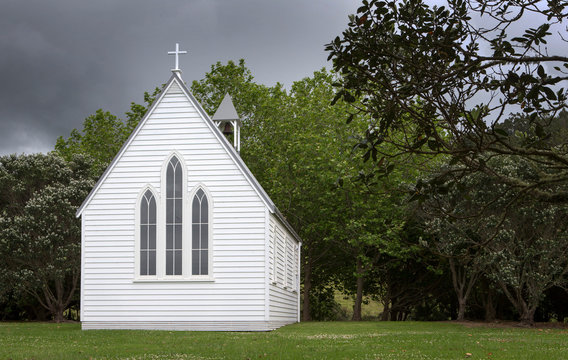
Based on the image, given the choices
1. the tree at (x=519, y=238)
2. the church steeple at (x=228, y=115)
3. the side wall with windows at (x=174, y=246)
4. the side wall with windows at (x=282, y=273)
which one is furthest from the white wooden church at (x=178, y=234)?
the tree at (x=519, y=238)

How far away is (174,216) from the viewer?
64.7ft

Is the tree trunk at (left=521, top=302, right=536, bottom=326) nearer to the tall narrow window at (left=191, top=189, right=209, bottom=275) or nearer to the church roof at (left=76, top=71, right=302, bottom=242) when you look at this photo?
the church roof at (left=76, top=71, right=302, bottom=242)

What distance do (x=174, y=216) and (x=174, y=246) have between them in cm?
95

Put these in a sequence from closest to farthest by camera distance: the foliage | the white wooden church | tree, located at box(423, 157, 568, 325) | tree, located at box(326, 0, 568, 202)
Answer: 1. tree, located at box(326, 0, 568, 202)
2. the white wooden church
3. tree, located at box(423, 157, 568, 325)
4. the foliage

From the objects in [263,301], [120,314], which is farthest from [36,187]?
[263,301]

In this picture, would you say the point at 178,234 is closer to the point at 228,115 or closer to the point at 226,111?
the point at 228,115

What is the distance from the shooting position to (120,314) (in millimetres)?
19422

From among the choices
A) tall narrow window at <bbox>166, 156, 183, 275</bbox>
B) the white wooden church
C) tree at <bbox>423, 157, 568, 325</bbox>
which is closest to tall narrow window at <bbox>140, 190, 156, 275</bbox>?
the white wooden church

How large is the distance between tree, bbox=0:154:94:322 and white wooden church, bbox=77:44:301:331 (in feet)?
27.1

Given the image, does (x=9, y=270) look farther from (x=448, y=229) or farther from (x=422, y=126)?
(x=422, y=126)

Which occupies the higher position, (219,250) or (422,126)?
(422,126)

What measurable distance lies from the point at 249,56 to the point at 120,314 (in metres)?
26.8

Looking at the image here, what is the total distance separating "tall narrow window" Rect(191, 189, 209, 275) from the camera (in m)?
19.4

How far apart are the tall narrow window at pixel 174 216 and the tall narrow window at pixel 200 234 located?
1.37 feet
